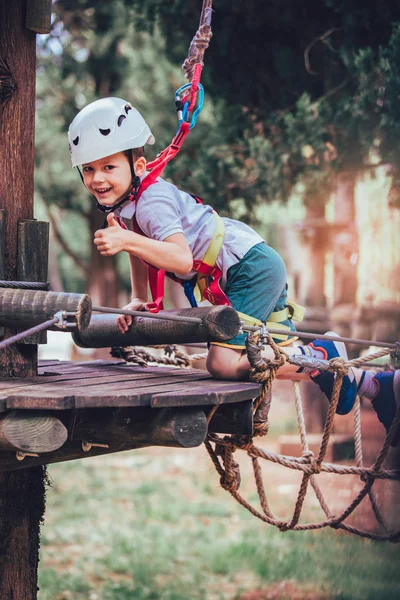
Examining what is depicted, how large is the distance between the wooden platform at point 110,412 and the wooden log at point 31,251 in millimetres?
352

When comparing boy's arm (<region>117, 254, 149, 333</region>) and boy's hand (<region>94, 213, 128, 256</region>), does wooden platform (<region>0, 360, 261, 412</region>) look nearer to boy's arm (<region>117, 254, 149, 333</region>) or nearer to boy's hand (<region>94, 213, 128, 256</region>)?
boy's arm (<region>117, 254, 149, 333</region>)

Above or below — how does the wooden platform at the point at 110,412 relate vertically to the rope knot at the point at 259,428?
above

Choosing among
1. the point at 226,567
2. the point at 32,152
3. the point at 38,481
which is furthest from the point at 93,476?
the point at 32,152

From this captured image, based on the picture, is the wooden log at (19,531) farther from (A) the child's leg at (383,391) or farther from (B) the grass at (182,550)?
(B) the grass at (182,550)

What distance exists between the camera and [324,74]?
570 centimetres

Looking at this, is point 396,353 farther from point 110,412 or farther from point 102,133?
point 102,133

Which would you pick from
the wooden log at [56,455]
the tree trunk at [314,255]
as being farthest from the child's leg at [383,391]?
the tree trunk at [314,255]

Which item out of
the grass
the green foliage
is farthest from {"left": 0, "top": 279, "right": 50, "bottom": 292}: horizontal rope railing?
the green foliage

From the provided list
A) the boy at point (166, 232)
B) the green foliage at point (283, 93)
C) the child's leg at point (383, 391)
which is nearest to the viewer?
the boy at point (166, 232)

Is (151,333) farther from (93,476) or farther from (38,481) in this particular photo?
(93,476)

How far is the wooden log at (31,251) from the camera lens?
288cm

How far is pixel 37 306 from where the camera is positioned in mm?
2367

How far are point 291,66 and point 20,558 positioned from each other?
12.9ft

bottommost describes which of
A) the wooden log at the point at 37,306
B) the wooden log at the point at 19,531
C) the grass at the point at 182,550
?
the grass at the point at 182,550
